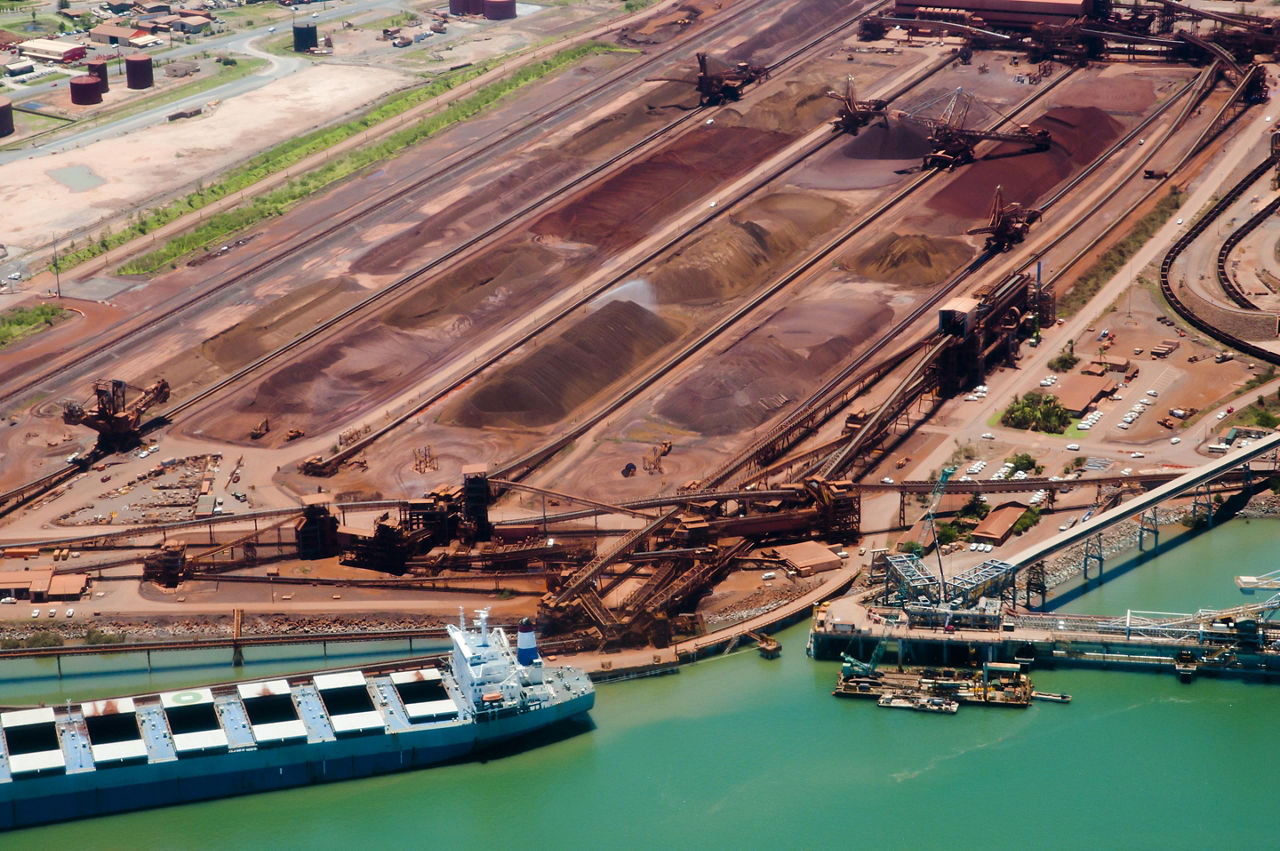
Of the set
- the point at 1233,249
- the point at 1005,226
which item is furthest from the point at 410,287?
the point at 1233,249

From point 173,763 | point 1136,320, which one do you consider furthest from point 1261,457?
point 173,763

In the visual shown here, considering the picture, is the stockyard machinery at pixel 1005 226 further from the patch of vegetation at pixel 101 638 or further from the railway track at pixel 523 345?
the patch of vegetation at pixel 101 638

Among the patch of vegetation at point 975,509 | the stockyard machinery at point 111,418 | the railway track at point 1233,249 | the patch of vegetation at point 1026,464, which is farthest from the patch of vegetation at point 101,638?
the railway track at point 1233,249

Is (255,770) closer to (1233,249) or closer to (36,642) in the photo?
(36,642)

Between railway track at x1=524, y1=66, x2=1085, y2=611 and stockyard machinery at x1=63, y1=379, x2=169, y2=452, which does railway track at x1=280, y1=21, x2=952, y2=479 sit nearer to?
railway track at x1=524, y1=66, x2=1085, y2=611

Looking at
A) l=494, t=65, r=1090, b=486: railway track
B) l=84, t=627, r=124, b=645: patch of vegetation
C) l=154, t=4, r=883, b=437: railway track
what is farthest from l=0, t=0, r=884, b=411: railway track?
l=84, t=627, r=124, b=645: patch of vegetation

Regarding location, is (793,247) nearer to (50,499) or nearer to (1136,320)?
(1136,320)
